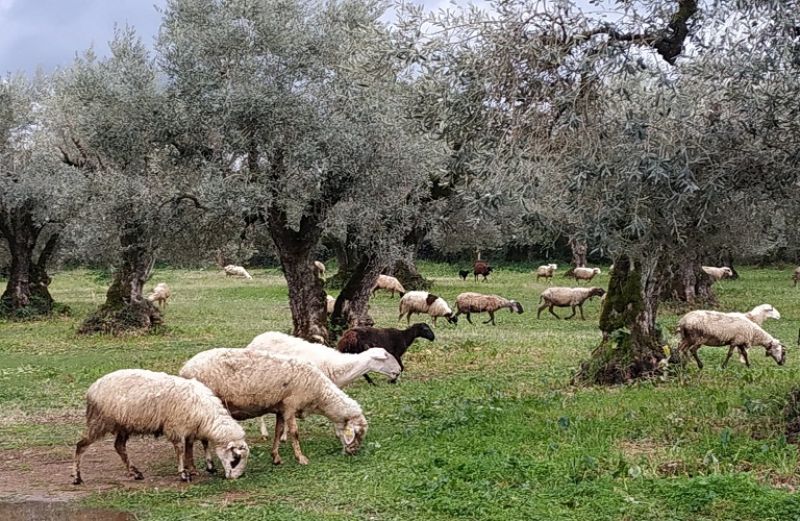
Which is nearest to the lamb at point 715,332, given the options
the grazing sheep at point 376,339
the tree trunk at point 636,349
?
the tree trunk at point 636,349

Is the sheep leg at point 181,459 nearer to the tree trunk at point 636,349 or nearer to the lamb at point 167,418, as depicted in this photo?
the lamb at point 167,418

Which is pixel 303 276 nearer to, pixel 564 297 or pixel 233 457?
pixel 233 457

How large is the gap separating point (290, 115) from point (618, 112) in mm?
8160

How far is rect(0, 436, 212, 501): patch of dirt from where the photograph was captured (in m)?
8.71

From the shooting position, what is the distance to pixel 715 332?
49.4 feet

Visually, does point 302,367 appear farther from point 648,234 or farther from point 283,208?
point 283,208

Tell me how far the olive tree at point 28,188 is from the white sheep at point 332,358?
514 inches

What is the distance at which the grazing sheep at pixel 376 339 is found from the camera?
15414 mm

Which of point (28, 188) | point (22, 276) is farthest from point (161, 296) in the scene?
point (28, 188)

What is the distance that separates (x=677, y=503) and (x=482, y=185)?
386 centimetres

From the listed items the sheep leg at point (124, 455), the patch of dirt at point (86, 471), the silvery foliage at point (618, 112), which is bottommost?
the patch of dirt at point (86, 471)

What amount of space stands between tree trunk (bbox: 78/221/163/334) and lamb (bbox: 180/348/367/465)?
46.5ft

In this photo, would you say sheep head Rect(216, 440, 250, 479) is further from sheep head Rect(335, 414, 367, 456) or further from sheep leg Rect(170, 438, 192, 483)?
sheep head Rect(335, 414, 367, 456)

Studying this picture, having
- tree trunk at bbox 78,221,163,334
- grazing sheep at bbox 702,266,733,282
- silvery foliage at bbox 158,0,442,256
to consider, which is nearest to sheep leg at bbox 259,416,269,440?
silvery foliage at bbox 158,0,442,256
